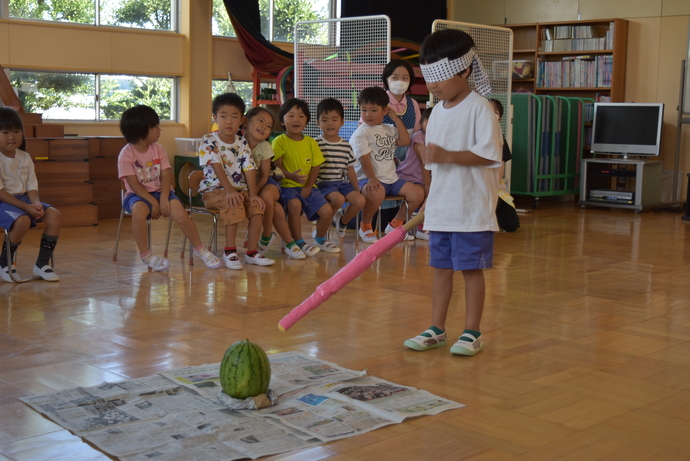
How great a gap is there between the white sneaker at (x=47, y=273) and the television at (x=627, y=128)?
220 inches

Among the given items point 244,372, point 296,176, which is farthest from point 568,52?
point 244,372

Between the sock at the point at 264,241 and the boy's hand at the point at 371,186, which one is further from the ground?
the boy's hand at the point at 371,186

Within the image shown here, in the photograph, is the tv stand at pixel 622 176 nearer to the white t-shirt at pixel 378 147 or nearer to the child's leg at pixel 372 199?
the white t-shirt at pixel 378 147

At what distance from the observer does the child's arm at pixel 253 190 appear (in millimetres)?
4113

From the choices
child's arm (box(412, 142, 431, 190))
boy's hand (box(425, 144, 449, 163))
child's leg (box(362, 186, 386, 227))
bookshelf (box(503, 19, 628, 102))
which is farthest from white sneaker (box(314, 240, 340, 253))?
bookshelf (box(503, 19, 628, 102))

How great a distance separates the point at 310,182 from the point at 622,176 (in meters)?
4.10


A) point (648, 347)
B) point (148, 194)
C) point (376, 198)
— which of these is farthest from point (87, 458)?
point (376, 198)

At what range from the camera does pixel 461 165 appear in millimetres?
2455

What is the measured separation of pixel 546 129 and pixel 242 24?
3022mm

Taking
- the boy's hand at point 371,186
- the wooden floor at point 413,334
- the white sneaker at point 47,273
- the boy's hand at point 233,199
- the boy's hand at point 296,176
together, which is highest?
the boy's hand at point 296,176

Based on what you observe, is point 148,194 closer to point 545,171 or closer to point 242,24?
point 242,24

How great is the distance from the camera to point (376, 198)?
15.8 ft

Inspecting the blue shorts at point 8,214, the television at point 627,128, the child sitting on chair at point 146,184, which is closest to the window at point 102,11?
the child sitting on chair at point 146,184

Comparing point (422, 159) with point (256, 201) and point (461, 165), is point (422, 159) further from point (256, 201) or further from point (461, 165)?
point (461, 165)
